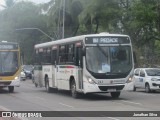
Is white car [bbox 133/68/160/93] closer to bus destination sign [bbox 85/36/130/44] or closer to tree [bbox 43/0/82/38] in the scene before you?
bus destination sign [bbox 85/36/130/44]

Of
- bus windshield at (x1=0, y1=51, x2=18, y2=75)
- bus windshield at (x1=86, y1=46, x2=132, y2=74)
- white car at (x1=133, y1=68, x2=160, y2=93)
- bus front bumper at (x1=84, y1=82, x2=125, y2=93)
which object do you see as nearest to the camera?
bus front bumper at (x1=84, y1=82, x2=125, y2=93)

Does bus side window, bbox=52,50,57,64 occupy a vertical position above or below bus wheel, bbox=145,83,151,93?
above

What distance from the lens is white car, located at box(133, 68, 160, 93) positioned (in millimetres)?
27688

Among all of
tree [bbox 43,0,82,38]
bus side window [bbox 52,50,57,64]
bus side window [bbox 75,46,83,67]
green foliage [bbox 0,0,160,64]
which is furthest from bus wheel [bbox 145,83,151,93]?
tree [bbox 43,0,82,38]

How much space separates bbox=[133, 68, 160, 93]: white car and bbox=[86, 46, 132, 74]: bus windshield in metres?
6.74

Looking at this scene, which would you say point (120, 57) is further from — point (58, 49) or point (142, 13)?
point (142, 13)

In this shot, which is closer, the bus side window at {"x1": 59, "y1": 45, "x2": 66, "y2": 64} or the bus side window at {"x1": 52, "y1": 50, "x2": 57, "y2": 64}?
the bus side window at {"x1": 59, "y1": 45, "x2": 66, "y2": 64}

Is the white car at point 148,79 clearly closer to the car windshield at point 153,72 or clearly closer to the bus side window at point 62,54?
the car windshield at point 153,72

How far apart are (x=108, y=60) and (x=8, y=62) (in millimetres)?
8449

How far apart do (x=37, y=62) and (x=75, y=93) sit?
852 cm

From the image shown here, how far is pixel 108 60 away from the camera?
21.0m

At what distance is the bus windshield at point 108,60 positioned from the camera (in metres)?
20.9

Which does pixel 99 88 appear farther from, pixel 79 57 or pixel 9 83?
pixel 9 83

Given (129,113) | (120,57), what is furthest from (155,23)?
(129,113)
